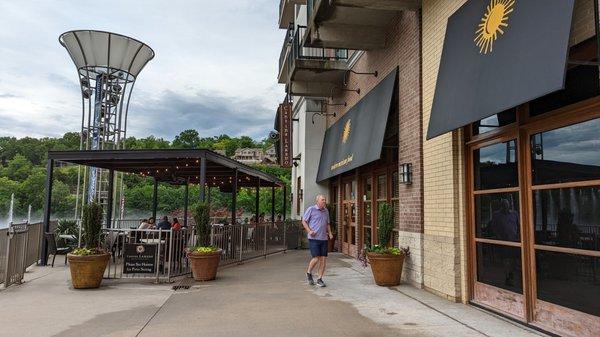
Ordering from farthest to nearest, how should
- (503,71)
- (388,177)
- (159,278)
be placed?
1. (388,177)
2. (159,278)
3. (503,71)

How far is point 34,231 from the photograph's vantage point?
11.2 meters

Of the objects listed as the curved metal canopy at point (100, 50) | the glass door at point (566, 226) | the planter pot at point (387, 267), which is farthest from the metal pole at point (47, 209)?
the glass door at point (566, 226)

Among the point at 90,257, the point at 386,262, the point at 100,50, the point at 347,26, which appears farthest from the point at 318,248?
the point at 100,50

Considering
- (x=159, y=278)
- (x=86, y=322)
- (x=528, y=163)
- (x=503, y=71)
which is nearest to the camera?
(x=503, y=71)

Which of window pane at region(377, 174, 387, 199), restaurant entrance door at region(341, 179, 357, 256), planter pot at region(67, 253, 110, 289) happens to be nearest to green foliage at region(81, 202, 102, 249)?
planter pot at region(67, 253, 110, 289)

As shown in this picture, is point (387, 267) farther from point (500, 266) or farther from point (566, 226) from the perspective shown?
point (566, 226)

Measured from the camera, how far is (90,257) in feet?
26.3

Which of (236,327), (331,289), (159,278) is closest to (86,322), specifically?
(236,327)

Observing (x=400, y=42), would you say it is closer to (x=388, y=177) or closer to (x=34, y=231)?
(x=388, y=177)

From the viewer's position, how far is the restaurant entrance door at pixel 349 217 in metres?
13.7

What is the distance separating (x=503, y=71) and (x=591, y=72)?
2.70 feet

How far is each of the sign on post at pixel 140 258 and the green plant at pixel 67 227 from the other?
20.5 feet

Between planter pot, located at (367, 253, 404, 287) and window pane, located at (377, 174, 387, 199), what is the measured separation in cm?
297

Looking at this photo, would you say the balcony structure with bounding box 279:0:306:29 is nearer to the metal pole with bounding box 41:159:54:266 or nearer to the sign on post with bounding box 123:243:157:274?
the metal pole with bounding box 41:159:54:266
